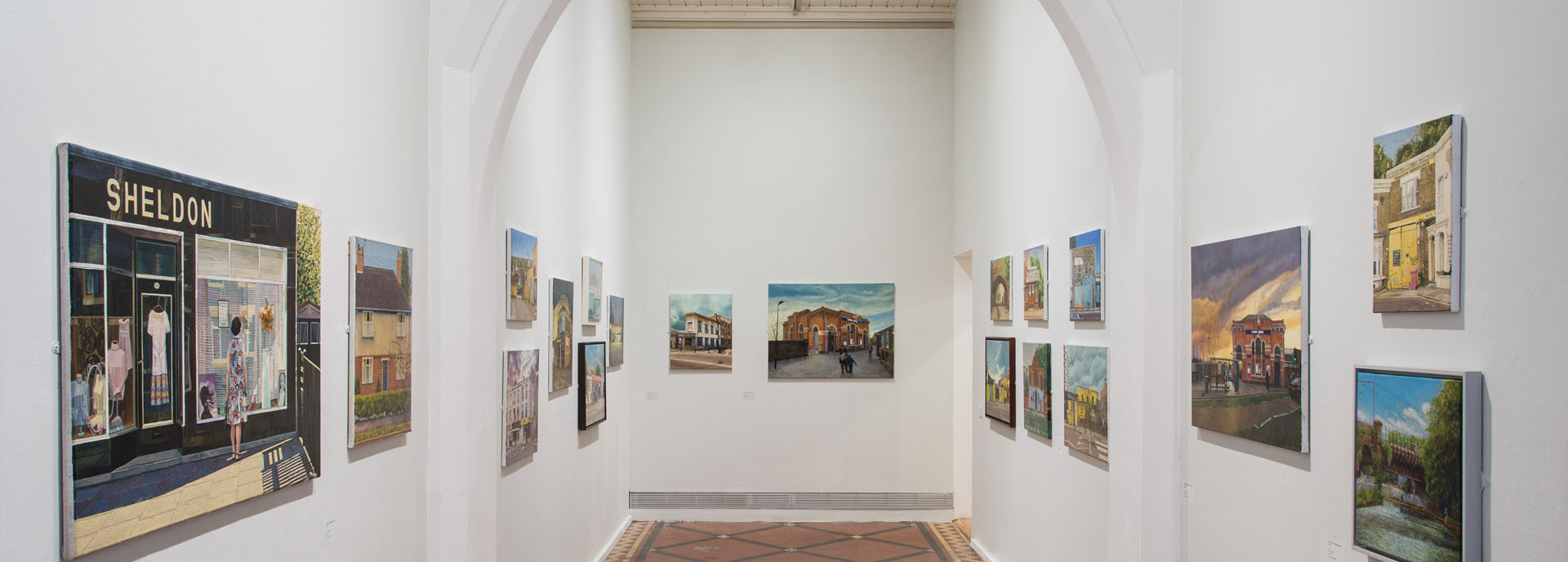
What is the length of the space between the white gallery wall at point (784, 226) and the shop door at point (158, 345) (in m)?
9.89

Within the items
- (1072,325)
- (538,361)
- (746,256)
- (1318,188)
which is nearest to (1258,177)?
(1318,188)

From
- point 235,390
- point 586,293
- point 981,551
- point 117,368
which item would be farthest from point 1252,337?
point 981,551

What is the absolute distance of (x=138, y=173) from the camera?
102 inches

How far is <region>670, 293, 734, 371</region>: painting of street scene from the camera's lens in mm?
12656

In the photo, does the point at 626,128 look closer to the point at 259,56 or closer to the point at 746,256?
the point at 746,256

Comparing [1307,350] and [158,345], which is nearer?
[158,345]

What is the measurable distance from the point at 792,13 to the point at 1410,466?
10649 millimetres

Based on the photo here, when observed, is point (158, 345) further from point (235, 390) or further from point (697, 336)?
point (697, 336)

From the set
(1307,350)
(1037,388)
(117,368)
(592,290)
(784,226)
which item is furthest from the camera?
(784,226)

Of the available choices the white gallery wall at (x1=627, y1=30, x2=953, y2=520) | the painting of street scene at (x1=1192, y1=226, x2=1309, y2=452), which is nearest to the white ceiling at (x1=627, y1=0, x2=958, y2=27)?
the white gallery wall at (x1=627, y1=30, x2=953, y2=520)

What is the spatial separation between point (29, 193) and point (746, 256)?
34.8ft

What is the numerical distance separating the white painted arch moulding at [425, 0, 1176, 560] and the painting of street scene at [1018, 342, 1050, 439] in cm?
339

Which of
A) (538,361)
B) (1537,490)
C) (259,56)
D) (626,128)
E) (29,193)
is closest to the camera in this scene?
(29,193)

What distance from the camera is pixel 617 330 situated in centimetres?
1117
